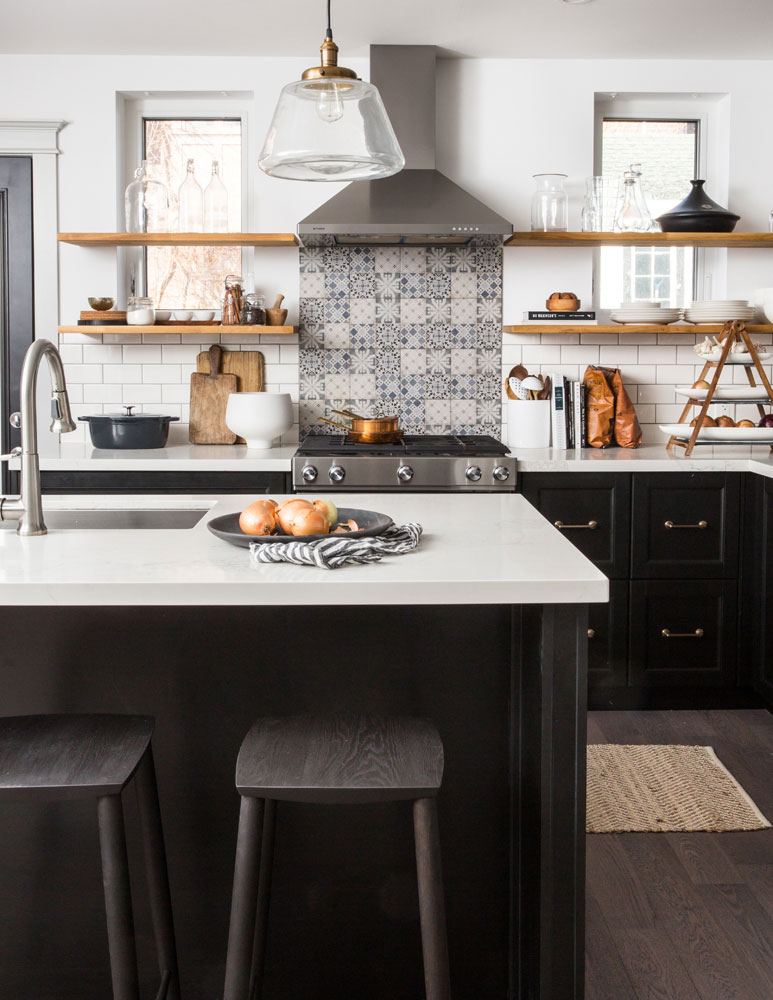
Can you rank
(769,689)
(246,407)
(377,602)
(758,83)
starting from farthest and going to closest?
(758,83) → (246,407) → (769,689) → (377,602)

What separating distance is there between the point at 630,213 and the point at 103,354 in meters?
2.42

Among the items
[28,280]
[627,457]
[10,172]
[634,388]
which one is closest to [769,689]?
[627,457]

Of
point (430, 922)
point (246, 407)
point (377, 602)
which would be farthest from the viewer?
point (246, 407)

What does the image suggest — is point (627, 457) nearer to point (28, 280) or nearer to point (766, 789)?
point (766, 789)

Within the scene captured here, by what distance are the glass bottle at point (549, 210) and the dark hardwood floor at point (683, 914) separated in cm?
236

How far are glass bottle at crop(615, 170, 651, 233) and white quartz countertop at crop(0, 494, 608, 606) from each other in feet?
8.57

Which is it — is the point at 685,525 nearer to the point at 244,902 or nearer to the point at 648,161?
the point at 648,161

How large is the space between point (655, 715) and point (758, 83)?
2.82 m

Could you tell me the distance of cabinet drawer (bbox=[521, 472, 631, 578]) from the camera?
3945mm

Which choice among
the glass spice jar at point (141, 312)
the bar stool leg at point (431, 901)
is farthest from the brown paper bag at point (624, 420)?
the bar stool leg at point (431, 901)

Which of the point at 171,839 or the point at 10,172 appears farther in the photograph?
the point at 10,172

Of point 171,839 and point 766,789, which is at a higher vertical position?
point 171,839

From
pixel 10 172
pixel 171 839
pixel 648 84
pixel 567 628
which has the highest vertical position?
pixel 648 84

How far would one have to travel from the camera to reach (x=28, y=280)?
14.8ft
